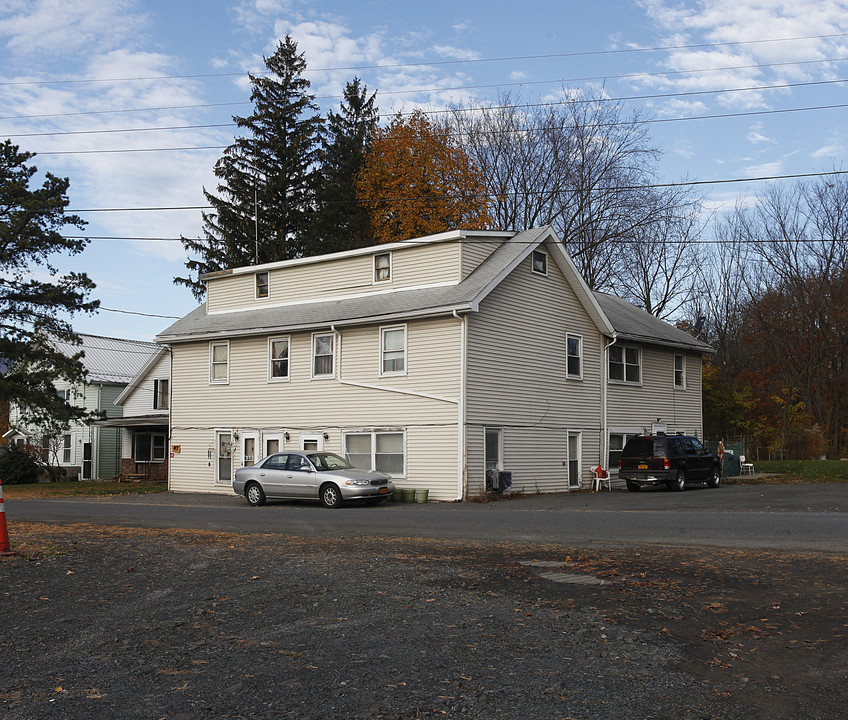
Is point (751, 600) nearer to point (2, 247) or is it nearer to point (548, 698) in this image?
point (548, 698)

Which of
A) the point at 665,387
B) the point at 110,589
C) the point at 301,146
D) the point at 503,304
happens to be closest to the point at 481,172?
the point at 301,146

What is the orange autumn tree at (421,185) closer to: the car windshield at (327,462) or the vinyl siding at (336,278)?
the vinyl siding at (336,278)

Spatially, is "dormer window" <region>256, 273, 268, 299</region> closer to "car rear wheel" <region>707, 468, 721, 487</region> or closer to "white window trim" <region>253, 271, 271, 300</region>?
"white window trim" <region>253, 271, 271, 300</region>

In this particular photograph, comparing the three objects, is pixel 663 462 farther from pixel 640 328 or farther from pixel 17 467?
pixel 17 467

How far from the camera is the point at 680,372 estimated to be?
116ft

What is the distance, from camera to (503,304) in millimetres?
26734

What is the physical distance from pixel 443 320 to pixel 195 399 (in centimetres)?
1152

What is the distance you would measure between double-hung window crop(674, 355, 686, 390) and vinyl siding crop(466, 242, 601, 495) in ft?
18.6

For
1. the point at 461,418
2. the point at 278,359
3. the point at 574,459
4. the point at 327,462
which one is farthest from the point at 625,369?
the point at 327,462

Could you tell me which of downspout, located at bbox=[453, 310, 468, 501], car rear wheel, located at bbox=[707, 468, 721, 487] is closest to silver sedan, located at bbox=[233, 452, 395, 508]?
downspout, located at bbox=[453, 310, 468, 501]

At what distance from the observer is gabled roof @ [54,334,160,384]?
165 feet

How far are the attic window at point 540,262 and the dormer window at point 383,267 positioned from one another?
4708 mm

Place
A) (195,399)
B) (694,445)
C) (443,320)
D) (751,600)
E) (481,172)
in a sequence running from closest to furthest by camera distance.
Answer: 1. (751,600)
2. (443,320)
3. (694,445)
4. (195,399)
5. (481,172)

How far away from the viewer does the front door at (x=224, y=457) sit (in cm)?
3105
